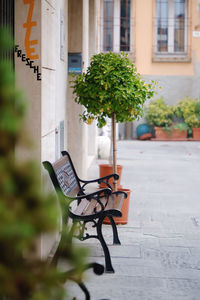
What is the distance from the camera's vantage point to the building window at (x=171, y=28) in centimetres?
2127

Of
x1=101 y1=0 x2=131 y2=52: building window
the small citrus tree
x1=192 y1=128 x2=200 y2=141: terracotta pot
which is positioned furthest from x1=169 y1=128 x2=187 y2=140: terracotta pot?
the small citrus tree

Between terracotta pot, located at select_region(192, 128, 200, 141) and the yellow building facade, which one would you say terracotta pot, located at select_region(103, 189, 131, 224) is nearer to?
terracotta pot, located at select_region(192, 128, 200, 141)

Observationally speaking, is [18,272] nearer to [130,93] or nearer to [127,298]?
[127,298]

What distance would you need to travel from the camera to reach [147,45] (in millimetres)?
21125

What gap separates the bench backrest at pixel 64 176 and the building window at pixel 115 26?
1574 centimetres

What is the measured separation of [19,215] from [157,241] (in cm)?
509

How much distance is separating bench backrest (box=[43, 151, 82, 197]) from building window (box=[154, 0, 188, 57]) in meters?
15.8

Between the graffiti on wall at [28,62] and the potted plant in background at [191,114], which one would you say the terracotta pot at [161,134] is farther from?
the graffiti on wall at [28,62]

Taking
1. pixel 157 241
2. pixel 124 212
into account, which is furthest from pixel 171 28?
pixel 157 241

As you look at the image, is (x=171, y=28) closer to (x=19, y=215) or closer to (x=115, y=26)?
(x=115, y=26)

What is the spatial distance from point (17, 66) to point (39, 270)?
12.1 ft

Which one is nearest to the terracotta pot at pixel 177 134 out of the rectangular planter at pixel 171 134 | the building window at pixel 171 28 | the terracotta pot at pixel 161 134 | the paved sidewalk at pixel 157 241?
the rectangular planter at pixel 171 134

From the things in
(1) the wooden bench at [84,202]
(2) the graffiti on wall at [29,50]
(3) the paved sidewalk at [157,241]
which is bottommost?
(3) the paved sidewalk at [157,241]

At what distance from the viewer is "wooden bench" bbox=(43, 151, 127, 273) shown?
4962 millimetres
